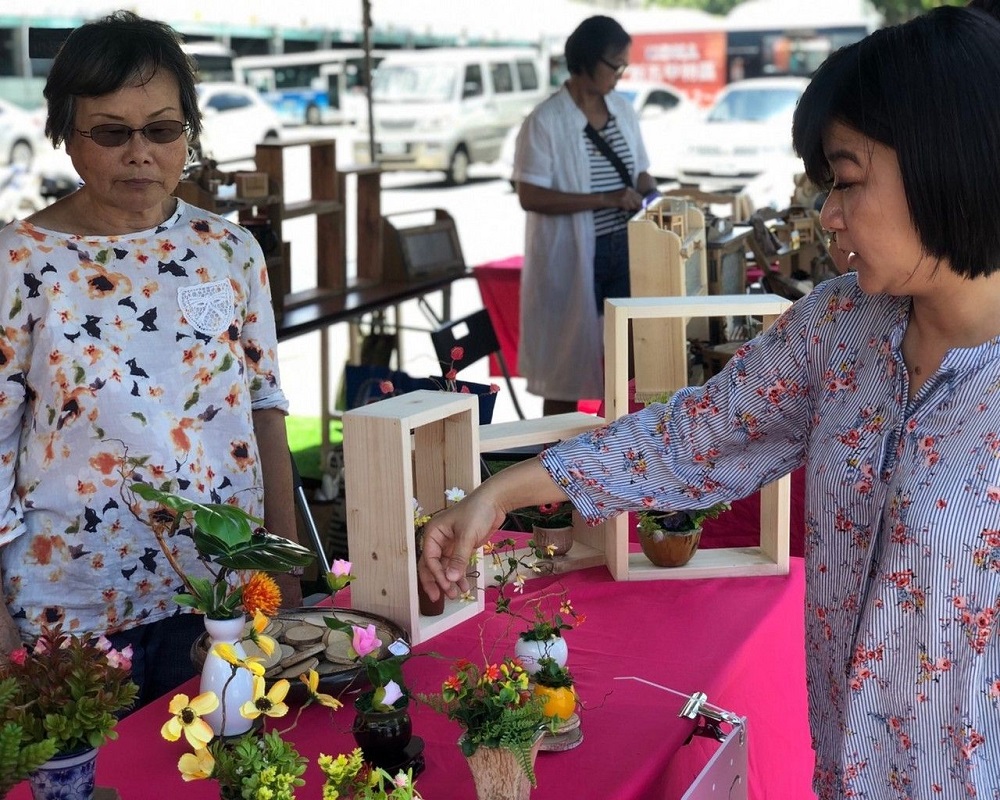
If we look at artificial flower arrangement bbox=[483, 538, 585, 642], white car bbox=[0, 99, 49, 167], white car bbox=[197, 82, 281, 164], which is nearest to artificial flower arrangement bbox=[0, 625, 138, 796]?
artificial flower arrangement bbox=[483, 538, 585, 642]

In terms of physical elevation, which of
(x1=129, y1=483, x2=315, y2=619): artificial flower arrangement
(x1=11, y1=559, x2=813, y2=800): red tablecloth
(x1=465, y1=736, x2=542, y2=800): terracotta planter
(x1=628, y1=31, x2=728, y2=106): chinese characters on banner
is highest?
(x1=628, y1=31, x2=728, y2=106): chinese characters on banner

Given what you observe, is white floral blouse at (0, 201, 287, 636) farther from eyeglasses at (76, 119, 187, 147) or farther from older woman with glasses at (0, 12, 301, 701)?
eyeglasses at (76, 119, 187, 147)

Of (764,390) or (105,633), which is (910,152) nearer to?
(764,390)

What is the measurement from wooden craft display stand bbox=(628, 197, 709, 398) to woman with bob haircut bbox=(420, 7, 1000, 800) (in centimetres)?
129

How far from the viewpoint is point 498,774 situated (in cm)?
118

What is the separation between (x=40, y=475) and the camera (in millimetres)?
1697

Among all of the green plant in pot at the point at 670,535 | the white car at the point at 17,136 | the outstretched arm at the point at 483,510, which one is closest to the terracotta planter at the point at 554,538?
the green plant in pot at the point at 670,535

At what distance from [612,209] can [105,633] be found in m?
2.84

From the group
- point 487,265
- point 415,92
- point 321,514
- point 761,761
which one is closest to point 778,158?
point 415,92

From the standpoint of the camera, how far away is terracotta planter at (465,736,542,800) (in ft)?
3.83

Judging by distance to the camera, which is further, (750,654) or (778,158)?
(778,158)

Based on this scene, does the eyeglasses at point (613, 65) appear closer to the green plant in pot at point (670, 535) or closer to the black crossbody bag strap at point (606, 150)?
the black crossbody bag strap at point (606, 150)

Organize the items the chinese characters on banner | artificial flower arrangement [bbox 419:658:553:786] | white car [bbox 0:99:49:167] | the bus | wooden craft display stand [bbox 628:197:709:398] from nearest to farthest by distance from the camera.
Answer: artificial flower arrangement [bbox 419:658:553:786] < wooden craft display stand [bbox 628:197:709:398] < white car [bbox 0:99:49:167] < the bus < the chinese characters on banner

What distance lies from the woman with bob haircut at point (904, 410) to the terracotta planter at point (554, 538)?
604mm
